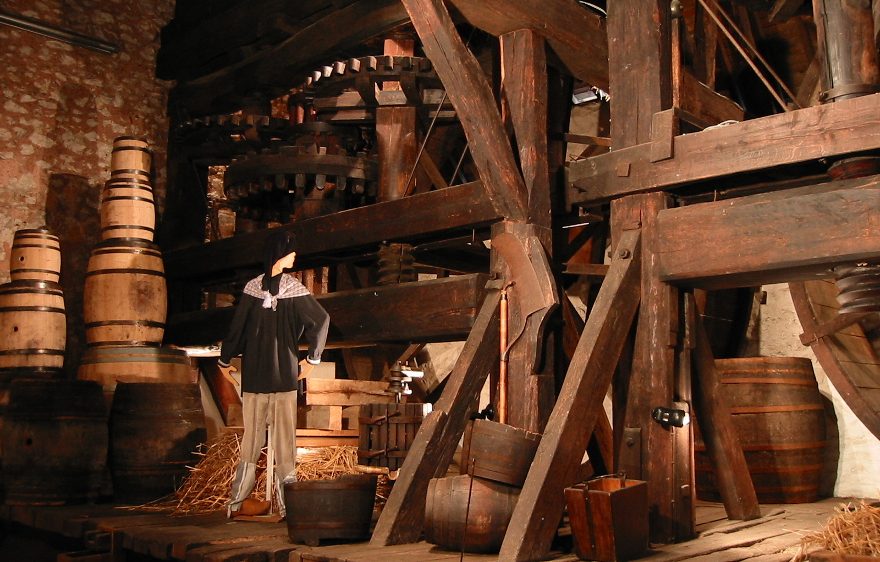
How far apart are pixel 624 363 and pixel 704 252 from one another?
68cm

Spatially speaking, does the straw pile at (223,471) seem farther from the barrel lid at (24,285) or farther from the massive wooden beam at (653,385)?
the massive wooden beam at (653,385)

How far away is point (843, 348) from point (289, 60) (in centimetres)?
453

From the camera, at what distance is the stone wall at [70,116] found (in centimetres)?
744

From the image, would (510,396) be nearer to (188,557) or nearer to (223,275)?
(188,557)

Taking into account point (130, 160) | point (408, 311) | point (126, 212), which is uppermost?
point (130, 160)

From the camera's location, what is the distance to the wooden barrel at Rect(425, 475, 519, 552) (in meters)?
3.85

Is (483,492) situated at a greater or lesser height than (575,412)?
lesser

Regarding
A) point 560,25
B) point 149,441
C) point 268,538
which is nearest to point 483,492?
point 268,538

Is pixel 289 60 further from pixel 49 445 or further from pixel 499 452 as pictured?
pixel 499 452

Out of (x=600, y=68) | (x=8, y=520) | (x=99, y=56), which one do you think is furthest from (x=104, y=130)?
(x=600, y=68)

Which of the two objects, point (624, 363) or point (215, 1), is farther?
point (215, 1)

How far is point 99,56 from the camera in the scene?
26.3 ft

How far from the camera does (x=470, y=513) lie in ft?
12.6

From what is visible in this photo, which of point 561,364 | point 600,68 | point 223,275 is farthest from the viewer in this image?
point 223,275
